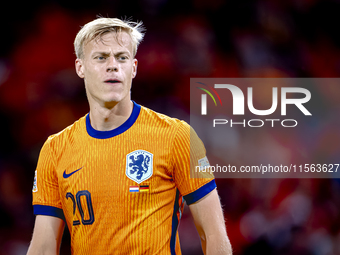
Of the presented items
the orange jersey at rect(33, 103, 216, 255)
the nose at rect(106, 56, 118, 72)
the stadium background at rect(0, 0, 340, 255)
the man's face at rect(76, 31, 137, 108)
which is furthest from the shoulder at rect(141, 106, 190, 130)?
the stadium background at rect(0, 0, 340, 255)

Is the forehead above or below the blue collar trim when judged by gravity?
above

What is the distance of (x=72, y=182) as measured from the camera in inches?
88.0

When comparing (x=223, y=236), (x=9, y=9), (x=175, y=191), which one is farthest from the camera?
(x=9, y=9)

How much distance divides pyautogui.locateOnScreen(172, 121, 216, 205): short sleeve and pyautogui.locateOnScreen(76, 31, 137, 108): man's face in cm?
43

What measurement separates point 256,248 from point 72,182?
2652 mm

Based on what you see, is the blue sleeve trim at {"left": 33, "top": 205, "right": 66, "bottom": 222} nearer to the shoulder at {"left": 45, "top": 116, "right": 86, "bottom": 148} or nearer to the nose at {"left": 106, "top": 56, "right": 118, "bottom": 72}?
the shoulder at {"left": 45, "top": 116, "right": 86, "bottom": 148}

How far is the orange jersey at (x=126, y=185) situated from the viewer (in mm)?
2096

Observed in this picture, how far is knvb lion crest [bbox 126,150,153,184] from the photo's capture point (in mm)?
2150

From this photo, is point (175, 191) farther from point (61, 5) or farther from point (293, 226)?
point (61, 5)

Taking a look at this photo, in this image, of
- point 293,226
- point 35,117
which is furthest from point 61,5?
point 293,226

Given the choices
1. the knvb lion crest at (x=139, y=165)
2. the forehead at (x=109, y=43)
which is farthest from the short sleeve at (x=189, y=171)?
the forehead at (x=109, y=43)

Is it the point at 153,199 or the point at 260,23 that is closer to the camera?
the point at 153,199

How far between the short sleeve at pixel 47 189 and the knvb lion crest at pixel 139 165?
493 millimetres

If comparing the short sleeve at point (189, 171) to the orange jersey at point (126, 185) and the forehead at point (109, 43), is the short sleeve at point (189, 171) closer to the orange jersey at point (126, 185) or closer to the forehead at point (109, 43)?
the orange jersey at point (126, 185)
